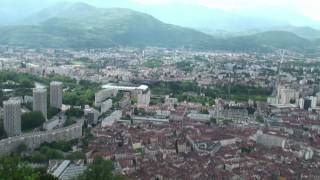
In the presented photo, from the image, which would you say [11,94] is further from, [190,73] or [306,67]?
[306,67]

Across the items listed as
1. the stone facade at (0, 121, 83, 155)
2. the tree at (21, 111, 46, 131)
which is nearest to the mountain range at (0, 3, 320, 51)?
the tree at (21, 111, 46, 131)

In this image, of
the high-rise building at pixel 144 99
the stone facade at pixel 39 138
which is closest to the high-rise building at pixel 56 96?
the high-rise building at pixel 144 99

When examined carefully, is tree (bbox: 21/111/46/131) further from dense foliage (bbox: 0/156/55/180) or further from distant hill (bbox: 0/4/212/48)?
distant hill (bbox: 0/4/212/48)

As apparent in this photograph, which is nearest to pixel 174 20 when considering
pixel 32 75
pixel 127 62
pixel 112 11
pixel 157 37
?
pixel 112 11

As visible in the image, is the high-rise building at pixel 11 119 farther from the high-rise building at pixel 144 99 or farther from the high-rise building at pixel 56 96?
the high-rise building at pixel 144 99

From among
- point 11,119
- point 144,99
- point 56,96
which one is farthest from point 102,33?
point 11,119
